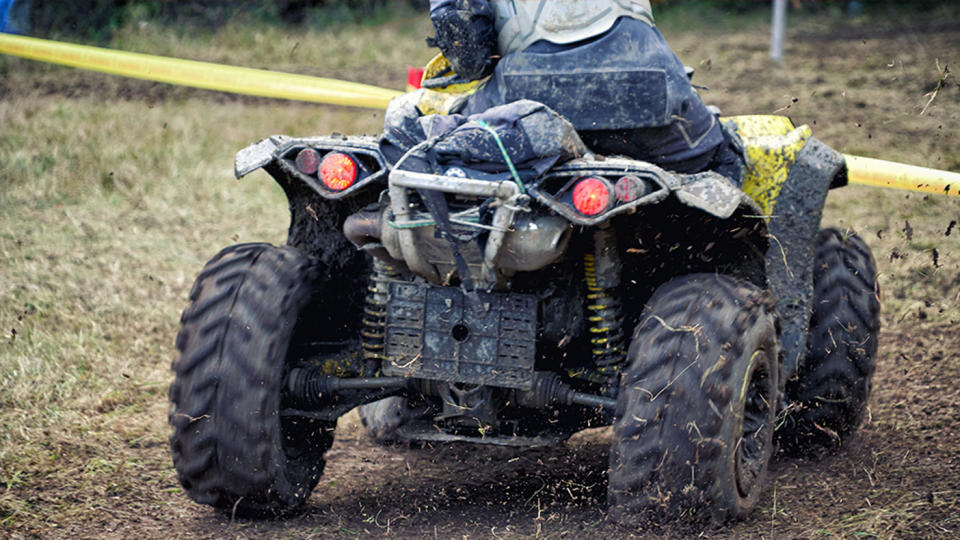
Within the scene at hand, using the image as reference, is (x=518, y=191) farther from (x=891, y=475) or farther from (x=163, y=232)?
(x=163, y=232)

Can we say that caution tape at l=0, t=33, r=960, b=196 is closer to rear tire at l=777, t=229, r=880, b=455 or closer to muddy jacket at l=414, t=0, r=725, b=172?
muddy jacket at l=414, t=0, r=725, b=172

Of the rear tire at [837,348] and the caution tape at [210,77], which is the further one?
the caution tape at [210,77]

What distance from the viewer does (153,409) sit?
233 inches

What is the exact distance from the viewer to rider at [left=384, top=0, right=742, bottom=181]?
13.8 feet

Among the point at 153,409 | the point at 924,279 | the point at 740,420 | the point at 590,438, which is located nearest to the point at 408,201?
the point at 740,420

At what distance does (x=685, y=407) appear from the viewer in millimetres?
3766

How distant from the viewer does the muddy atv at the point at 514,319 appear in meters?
3.79

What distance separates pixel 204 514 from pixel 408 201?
1565mm

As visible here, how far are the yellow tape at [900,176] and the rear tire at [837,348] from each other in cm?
86

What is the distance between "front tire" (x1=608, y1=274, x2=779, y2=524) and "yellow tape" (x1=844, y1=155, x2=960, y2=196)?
2.38 m

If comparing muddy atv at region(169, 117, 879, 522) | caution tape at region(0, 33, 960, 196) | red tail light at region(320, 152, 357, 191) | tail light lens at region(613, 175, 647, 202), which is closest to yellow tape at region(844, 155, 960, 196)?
muddy atv at region(169, 117, 879, 522)

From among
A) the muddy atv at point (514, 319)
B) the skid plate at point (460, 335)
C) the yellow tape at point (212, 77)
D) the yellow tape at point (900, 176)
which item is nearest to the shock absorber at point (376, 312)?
the muddy atv at point (514, 319)

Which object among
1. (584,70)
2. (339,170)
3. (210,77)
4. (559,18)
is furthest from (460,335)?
(210,77)

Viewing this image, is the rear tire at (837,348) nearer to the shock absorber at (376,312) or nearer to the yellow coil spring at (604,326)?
the yellow coil spring at (604,326)
